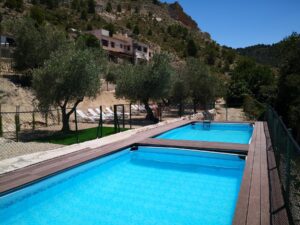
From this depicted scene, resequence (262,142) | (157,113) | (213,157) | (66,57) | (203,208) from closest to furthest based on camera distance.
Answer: (203,208)
(213,157)
(262,142)
(66,57)
(157,113)

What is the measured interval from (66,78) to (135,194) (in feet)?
25.3

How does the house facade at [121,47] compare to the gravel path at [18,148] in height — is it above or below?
above

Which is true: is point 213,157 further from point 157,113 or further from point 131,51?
point 131,51

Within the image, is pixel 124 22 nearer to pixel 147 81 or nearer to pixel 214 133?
pixel 147 81

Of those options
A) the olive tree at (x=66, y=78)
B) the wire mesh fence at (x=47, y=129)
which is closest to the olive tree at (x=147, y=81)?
the wire mesh fence at (x=47, y=129)

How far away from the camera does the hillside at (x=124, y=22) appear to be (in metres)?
60.4

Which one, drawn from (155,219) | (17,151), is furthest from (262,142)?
(17,151)

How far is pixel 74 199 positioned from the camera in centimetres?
653

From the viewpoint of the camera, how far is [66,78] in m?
12.7

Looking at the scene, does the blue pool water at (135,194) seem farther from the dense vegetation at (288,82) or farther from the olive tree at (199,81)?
the olive tree at (199,81)

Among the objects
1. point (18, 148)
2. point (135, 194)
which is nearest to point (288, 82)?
point (135, 194)

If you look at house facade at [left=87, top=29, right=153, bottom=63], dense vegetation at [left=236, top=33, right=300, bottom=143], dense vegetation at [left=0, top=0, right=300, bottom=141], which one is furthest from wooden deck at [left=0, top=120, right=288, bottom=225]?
house facade at [left=87, top=29, right=153, bottom=63]

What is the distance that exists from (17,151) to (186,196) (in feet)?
19.4

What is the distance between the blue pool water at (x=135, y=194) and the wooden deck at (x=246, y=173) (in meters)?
0.22
